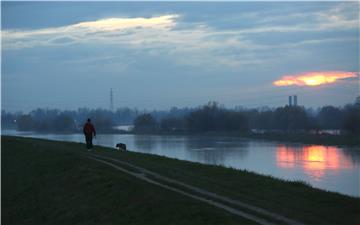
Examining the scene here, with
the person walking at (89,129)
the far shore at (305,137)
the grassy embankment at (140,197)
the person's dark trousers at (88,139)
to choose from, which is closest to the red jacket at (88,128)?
the person walking at (89,129)

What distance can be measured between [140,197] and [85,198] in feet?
8.95

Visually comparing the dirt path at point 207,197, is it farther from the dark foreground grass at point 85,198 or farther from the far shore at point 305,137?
the far shore at point 305,137

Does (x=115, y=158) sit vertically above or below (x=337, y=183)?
above

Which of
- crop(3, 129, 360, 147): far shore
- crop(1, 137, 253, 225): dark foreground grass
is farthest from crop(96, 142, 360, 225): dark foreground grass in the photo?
crop(3, 129, 360, 147): far shore

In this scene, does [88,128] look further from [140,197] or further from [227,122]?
[227,122]

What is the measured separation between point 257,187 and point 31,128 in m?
108

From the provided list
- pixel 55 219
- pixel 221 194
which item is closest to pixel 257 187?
pixel 221 194

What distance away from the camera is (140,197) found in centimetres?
1172

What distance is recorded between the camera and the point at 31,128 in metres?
115

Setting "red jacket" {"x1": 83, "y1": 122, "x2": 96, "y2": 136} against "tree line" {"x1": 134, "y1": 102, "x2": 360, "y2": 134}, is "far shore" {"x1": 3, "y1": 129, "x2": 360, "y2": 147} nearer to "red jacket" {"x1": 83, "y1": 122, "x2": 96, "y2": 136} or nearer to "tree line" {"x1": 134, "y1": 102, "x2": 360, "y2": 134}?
"tree line" {"x1": 134, "y1": 102, "x2": 360, "y2": 134}

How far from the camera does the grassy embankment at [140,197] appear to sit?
971 centimetres

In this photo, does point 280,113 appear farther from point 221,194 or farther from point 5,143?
point 221,194

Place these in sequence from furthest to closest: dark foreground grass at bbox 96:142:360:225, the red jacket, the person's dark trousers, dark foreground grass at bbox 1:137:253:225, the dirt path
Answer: the person's dark trousers < the red jacket < dark foreground grass at bbox 1:137:253:225 < dark foreground grass at bbox 96:142:360:225 < the dirt path

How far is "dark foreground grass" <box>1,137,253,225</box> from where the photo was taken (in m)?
9.95
